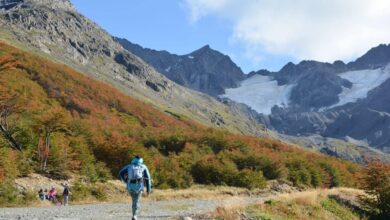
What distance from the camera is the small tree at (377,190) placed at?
3244cm

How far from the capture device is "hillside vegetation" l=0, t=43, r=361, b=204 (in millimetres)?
44125

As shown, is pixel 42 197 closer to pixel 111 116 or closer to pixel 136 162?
pixel 136 162

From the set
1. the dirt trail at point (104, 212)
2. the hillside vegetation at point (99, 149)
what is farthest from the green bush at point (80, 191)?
the dirt trail at point (104, 212)

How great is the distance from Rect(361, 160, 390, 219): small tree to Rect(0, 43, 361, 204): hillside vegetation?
8.43 meters

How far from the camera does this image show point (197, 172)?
6216cm

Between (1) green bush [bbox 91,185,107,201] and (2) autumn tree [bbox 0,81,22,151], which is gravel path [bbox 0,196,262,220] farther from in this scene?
(2) autumn tree [bbox 0,81,22,151]

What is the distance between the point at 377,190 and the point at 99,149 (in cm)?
3170

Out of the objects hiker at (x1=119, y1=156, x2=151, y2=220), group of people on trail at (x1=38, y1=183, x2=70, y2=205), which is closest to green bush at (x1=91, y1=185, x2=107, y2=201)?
group of people on trail at (x1=38, y1=183, x2=70, y2=205)

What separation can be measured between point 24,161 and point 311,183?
148 feet

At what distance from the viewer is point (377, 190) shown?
3334cm

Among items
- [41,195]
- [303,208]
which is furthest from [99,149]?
[303,208]

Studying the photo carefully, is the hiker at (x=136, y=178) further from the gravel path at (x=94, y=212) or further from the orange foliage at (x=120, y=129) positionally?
the orange foliage at (x=120, y=129)

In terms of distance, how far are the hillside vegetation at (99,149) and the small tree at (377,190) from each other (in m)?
8.43

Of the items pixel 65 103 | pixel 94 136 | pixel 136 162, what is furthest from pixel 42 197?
pixel 65 103
